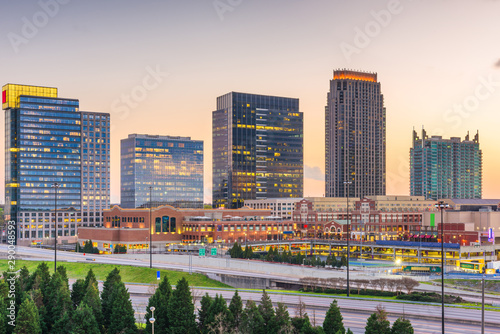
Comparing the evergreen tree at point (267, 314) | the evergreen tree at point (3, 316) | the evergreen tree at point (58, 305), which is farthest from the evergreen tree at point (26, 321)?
the evergreen tree at point (267, 314)

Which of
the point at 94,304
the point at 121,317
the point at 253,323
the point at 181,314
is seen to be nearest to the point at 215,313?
the point at 181,314

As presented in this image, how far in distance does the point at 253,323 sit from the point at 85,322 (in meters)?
15.1

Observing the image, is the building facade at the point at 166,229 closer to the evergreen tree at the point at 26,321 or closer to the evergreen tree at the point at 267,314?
the evergreen tree at the point at 26,321

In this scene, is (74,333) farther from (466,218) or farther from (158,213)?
(466,218)

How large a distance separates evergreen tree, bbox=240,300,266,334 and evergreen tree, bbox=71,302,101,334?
13394mm

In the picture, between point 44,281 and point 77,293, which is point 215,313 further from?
point 44,281

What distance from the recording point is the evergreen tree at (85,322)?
51.0 metres

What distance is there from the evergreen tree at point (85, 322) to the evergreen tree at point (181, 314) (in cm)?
680

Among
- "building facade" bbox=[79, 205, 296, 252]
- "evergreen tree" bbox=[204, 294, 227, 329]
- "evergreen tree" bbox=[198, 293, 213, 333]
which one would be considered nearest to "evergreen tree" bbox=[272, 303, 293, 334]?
"evergreen tree" bbox=[204, 294, 227, 329]

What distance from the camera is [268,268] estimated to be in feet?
345

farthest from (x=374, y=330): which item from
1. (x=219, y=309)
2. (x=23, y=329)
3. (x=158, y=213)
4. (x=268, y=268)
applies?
(x=158, y=213)

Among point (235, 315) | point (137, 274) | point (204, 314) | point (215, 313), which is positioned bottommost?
point (137, 274)

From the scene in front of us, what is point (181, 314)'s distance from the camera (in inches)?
2110

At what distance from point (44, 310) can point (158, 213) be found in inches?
5122
